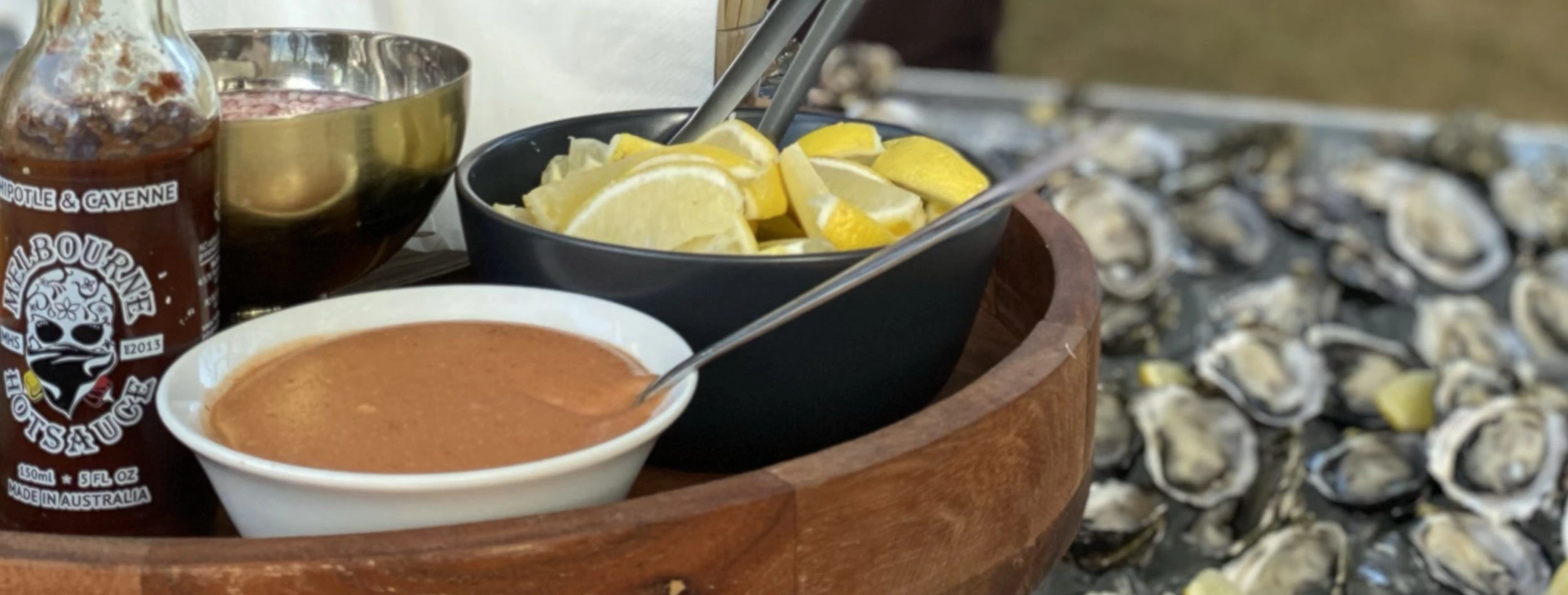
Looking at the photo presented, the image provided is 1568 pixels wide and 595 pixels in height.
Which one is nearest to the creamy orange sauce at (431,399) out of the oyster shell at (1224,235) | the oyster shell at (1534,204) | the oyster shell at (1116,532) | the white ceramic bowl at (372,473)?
the white ceramic bowl at (372,473)

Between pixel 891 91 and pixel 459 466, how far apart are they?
4.70 feet

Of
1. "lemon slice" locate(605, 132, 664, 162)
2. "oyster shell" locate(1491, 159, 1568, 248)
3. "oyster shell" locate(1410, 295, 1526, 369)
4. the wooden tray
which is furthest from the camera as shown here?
"oyster shell" locate(1491, 159, 1568, 248)

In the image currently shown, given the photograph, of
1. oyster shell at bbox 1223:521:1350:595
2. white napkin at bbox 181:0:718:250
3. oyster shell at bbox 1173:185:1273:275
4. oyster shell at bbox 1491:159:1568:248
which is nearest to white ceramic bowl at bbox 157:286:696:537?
white napkin at bbox 181:0:718:250

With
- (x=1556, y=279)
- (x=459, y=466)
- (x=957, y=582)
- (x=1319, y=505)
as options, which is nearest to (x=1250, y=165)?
(x=1556, y=279)

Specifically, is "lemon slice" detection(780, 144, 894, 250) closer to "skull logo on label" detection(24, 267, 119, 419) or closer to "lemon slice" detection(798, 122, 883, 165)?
"lemon slice" detection(798, 122, 883, 165)

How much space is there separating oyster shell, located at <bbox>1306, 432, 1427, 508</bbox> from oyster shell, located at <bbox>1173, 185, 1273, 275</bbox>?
1.03ft

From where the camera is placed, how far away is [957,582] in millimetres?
495

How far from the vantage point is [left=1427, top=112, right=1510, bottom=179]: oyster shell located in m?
1.61

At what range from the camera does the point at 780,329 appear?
0.55 m

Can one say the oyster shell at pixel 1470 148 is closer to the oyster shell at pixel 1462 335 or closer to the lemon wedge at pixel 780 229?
the oyster shell at pixel 1462 335

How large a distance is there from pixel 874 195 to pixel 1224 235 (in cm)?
101

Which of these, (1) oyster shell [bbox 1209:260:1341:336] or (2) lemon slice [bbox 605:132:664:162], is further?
(1) oyster shell [bbox 1209:260:1341:336]

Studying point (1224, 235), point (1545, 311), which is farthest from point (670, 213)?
point (1545, 311)

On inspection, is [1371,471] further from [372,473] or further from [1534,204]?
[372,473]
